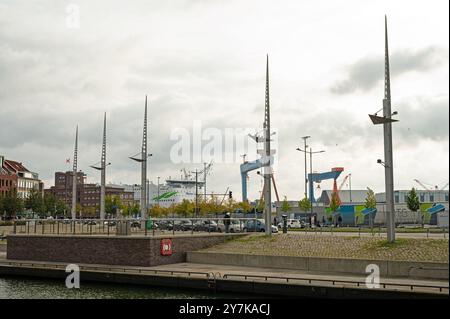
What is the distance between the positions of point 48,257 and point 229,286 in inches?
794

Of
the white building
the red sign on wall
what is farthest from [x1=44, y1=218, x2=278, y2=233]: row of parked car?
the white building

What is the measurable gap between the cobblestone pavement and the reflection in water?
8778 millimetres

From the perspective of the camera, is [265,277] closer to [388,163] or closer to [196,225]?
[388,163]

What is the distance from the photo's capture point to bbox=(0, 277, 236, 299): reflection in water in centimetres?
2892

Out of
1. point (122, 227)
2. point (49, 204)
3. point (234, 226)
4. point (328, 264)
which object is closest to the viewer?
point (328, 264)

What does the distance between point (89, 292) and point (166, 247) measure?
26.4ft

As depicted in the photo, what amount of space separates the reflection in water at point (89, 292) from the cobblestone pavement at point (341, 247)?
28.8 ft

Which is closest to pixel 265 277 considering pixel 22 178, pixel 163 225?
pixel 163 225

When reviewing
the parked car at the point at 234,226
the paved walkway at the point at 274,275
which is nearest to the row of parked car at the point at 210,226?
the parked car at the point at 234,226

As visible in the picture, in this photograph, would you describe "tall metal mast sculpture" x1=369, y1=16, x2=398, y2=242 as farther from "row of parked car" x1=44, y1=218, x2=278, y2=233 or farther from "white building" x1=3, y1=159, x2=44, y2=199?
"white building" x1=3, y1=159, x2=44, y2=199

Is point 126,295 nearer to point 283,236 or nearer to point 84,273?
point 84,273

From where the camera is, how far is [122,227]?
132ft
